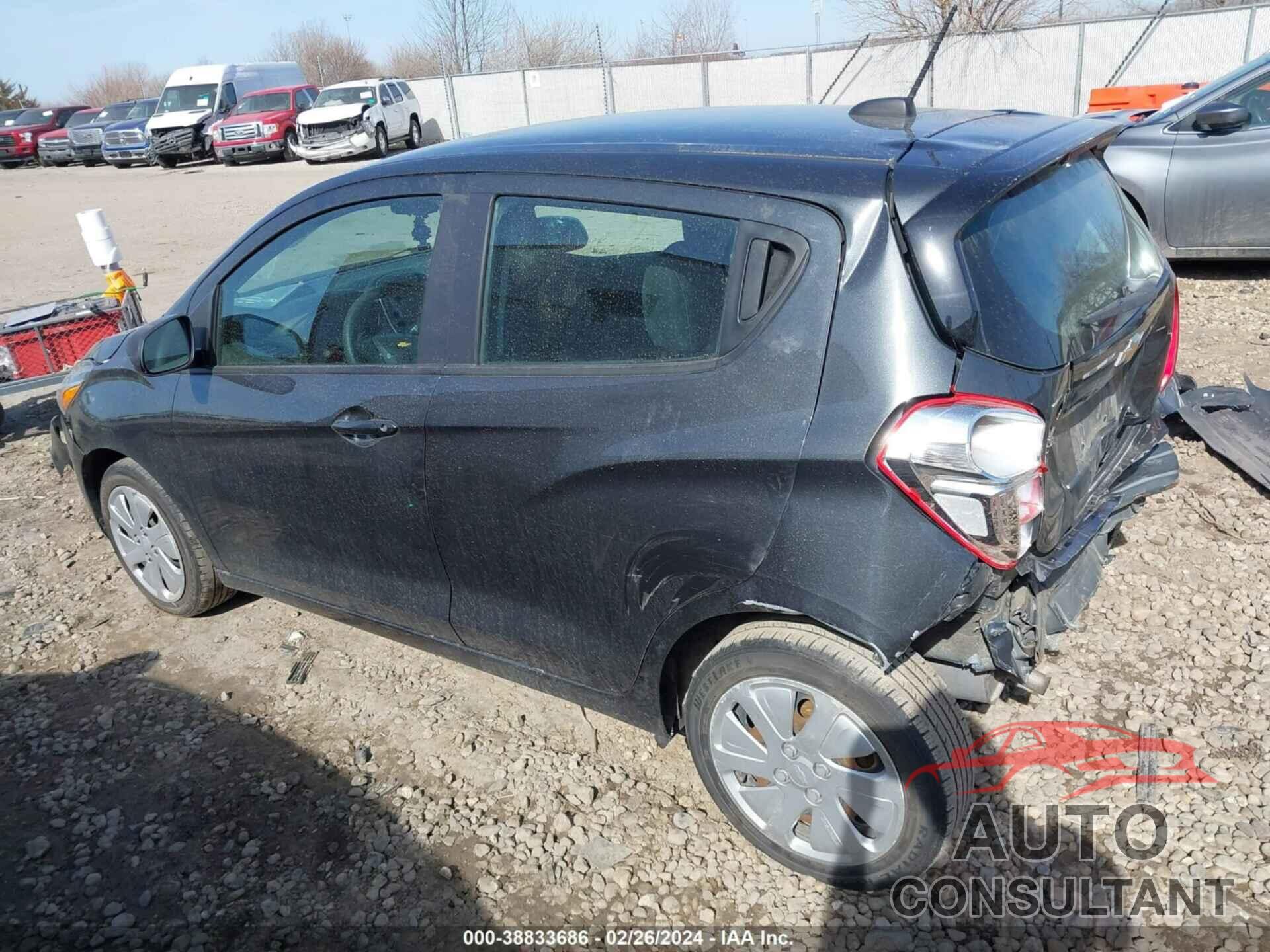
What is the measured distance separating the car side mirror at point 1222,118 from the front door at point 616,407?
6.80m

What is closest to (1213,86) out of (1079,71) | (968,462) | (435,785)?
(968,462)

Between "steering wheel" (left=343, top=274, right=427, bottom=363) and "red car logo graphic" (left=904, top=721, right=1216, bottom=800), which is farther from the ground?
"steering wheel" (left=343, top=274, right=427, bottom=363)

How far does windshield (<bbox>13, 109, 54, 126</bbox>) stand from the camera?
33.4 m

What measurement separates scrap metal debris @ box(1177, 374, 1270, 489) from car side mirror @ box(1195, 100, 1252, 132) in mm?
3365

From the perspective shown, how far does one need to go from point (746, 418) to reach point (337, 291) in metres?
1.67

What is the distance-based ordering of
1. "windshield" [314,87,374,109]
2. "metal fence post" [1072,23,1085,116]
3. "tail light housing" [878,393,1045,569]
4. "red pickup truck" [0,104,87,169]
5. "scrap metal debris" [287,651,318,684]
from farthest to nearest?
"red pickup truck" [0,104,87,169] < "windshield" [314,87,374,109] < "metal fence post" [1072,23,1085,116] < "scrap metal debris" [287,651,318,684] < "tail light housing" [878,393,1045,569]

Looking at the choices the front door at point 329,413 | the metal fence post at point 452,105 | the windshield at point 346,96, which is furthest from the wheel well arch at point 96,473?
the metal fence post at point 452,105

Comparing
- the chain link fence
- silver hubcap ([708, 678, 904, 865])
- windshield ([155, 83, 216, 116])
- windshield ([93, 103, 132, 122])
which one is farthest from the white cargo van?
silver hubcap ([708, 678, 904, 865])

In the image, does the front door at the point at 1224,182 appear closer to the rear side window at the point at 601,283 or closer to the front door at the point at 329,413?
the rear side window at the point at 601,283

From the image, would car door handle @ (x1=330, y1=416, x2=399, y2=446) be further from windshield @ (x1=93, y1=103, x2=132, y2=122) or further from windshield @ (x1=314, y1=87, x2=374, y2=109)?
windshield @ (x1=93, y1=103, x2=132, y2=122)

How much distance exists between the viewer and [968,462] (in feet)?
6.86

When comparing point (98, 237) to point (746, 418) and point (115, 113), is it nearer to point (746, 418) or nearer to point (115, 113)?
point (746, 418)

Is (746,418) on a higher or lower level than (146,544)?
higher

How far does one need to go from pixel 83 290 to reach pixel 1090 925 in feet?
41.0
